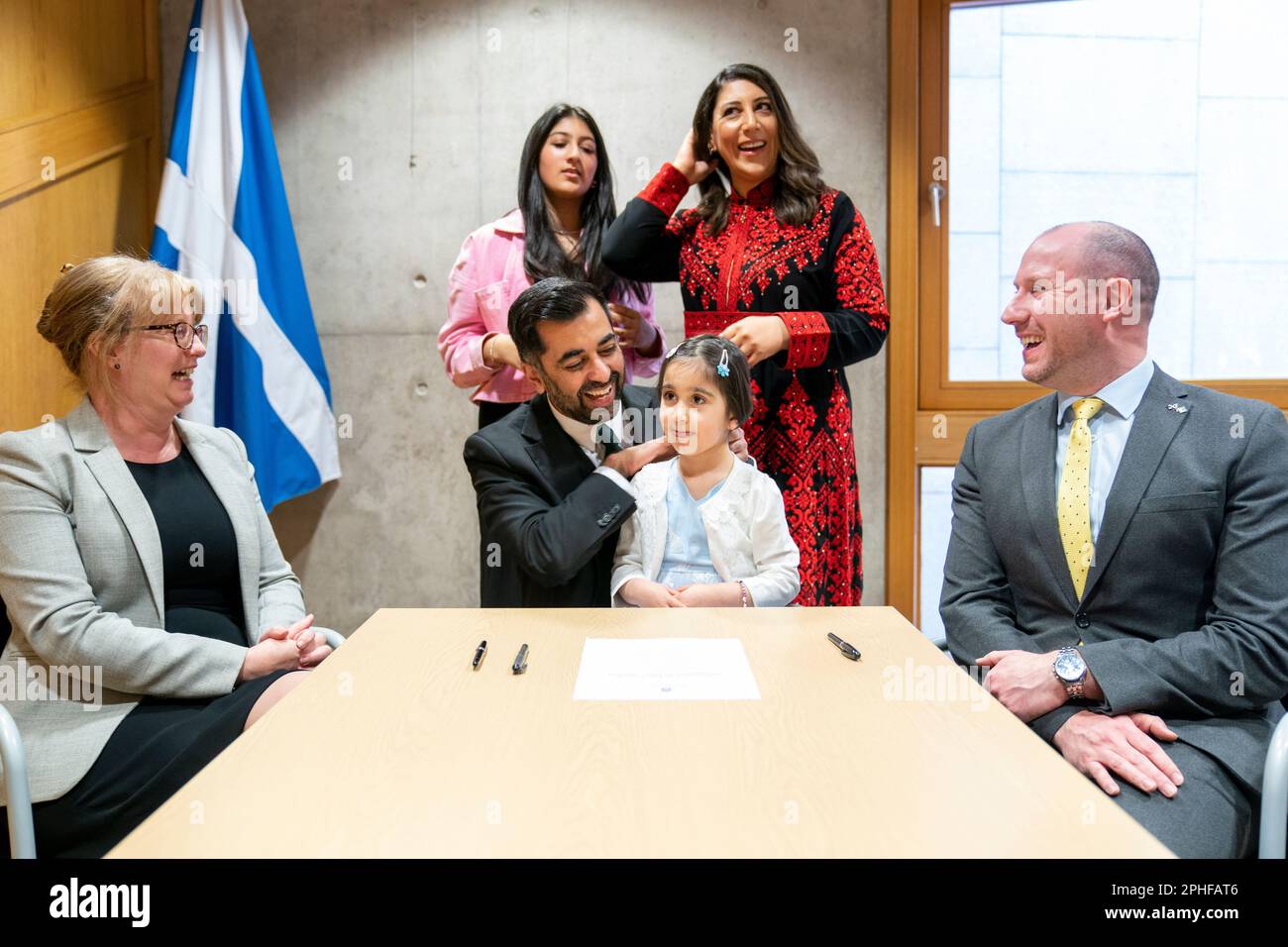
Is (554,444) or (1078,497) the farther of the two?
(554,444)

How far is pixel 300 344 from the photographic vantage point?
392cm

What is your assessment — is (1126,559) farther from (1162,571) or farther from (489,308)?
(489,308)

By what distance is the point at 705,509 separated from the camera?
2266 millimetres

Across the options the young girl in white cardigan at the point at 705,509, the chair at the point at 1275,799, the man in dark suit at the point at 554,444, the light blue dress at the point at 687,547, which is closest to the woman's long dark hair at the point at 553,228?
the man in dark suit at the point at 554,444

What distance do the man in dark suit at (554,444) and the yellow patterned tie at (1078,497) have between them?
0.74 metres

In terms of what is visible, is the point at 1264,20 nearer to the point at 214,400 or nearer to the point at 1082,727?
the point at 1082,727

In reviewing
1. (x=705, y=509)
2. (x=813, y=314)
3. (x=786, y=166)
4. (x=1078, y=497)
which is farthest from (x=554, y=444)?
(x=1078, y=497)

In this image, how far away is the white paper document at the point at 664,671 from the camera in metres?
1.46

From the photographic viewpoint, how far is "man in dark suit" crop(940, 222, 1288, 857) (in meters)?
1.58

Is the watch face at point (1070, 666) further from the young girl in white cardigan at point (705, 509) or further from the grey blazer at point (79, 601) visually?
the grey blazer at point (79, 601)

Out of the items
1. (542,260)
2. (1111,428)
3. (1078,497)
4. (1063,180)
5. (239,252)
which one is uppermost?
(1063,180)

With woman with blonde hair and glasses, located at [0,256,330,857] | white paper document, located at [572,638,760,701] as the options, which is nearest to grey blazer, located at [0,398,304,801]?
woman with blonde hair and glasses, located at [0,256,330,857]

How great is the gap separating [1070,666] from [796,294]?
1.22 m
